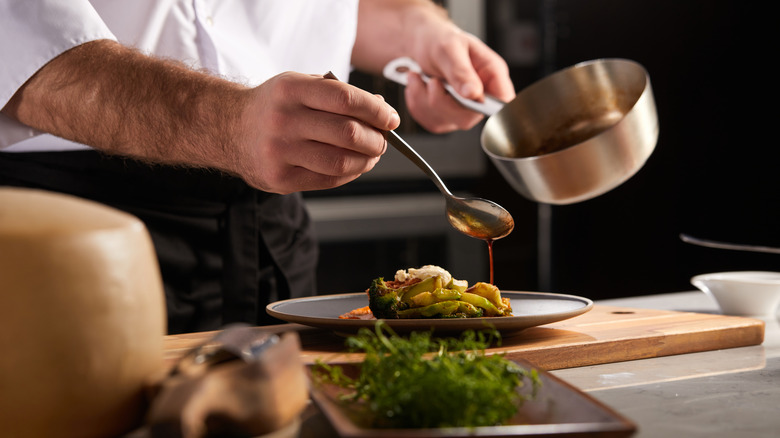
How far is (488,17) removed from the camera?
3059mm

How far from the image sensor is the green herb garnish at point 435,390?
558mm

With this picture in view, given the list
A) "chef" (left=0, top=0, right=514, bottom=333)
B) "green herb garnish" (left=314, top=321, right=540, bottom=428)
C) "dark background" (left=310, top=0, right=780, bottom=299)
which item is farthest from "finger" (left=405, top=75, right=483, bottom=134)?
"dark background" (left=310, top=0, right=780, bottom=299)

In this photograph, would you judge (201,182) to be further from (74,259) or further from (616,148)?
(74,259)

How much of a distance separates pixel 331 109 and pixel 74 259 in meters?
0.46

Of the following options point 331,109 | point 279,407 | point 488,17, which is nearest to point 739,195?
point 488,17

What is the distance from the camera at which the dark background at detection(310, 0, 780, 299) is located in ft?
9.63

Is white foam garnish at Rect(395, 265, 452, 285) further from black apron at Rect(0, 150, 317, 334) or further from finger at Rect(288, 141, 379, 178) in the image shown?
black apron at Rect(0, 150, 317, 334)

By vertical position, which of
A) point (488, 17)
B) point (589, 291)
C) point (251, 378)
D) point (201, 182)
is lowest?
point (589, 291)

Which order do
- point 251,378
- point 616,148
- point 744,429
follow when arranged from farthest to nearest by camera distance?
point 616,148 → point 744,429 → point 251,378

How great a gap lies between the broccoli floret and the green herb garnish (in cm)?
32

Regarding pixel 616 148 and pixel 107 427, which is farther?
pixel 616 148

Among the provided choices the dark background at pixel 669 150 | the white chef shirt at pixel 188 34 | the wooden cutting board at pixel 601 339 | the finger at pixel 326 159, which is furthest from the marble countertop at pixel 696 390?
the dark background at pixel 669 150

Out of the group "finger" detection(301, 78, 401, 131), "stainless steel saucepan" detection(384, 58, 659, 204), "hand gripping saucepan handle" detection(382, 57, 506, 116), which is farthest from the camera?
"hand gripping saucepan handle" detection(382, 57, 506, 116)

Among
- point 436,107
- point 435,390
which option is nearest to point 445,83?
point 436,107
